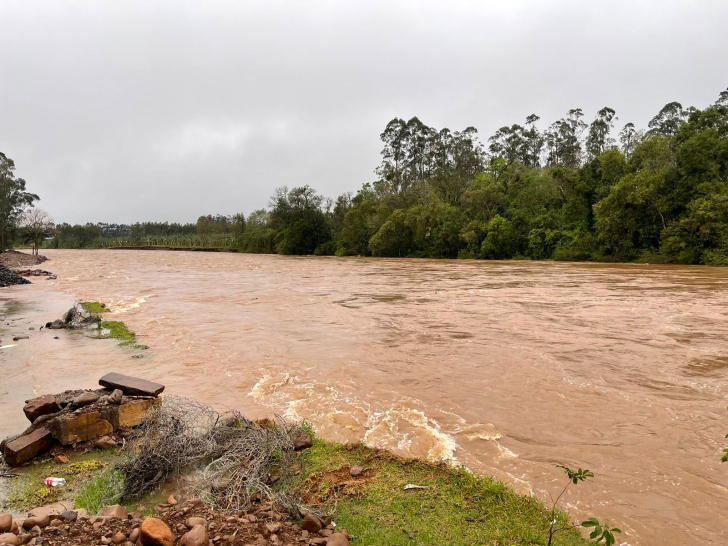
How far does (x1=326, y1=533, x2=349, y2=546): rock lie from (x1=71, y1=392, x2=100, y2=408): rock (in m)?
4.02

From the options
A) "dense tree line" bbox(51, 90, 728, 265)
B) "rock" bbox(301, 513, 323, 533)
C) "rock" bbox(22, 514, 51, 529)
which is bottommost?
"rock" bbox(301, 513, 323, 533)

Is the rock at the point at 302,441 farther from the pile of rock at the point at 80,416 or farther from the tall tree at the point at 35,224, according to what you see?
the tall tree at the point at 35,224

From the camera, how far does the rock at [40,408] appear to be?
17.5 feet

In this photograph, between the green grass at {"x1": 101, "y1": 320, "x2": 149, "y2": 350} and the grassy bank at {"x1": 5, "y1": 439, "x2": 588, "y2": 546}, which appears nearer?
the grassy bank at {"x1": 5, "y1": 439, "x2": 588, "y2": 546}

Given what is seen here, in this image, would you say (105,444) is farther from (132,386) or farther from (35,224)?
(35,224)

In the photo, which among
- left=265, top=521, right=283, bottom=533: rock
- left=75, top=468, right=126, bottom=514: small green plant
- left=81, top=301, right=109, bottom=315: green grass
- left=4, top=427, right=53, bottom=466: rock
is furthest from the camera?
left=81, top=301, right=109, bottom=315: green grass

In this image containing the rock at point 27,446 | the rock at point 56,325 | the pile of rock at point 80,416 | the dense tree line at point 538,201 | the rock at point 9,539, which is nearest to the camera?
the rock at point 9,539

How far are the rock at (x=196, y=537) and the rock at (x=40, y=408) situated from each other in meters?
3.46

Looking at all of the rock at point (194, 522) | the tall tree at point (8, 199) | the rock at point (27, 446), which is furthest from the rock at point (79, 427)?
the tall tree at point (8, 199)

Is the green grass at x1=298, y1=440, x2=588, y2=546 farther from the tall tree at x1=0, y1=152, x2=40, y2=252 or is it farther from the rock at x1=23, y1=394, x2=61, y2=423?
the tall tree at x1=0, y1=152, x2=40, y2=252

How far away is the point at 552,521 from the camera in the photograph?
12.3ft

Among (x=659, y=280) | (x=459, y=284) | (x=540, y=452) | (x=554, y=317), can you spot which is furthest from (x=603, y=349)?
(x=659, y=280)

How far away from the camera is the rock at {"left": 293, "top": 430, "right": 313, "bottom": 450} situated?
5195 millimetres

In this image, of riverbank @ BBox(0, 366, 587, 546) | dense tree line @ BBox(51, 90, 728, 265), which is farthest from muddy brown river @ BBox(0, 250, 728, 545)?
dense tree line @ BBox(51, 90, 728, 265)
